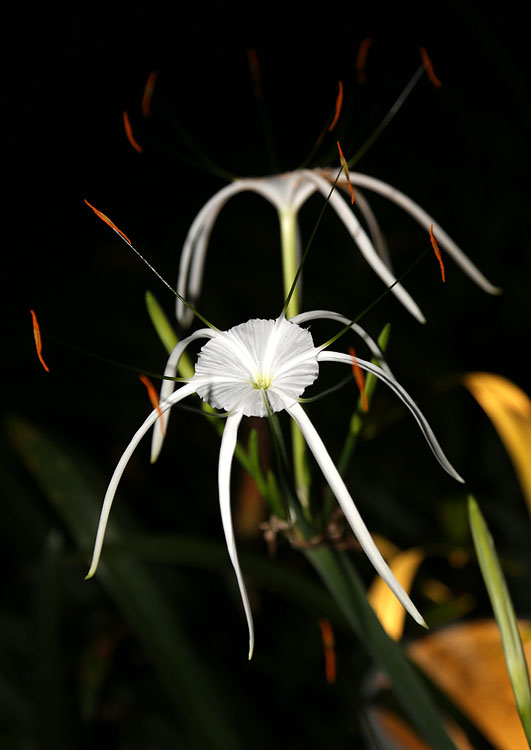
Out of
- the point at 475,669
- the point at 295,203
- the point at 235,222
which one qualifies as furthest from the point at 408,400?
the point at 235,222

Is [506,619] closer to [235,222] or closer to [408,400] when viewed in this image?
[408,400]

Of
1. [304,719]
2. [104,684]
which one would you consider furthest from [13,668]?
[304,719]

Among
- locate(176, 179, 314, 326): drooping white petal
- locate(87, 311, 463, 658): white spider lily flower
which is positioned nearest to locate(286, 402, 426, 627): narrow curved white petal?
locate(87, 311, 463, 658): white spider lily flower

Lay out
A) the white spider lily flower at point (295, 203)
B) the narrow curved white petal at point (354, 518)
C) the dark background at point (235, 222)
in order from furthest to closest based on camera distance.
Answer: the dark background at point (235, 222) → the white spider lily flower at point (295, 203) → the narrow curved white petal at point (354, 518)

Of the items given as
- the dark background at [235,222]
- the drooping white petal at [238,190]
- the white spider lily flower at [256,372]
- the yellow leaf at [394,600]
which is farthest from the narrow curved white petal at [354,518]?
the dark background at [235,222]

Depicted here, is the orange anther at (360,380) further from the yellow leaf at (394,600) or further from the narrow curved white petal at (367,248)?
the yellow leaf at (394,600)

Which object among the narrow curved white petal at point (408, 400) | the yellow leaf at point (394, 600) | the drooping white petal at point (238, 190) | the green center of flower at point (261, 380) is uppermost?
the drooping white petal at point (238, 190)

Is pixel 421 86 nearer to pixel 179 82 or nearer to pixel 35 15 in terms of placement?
pixel 179 82
